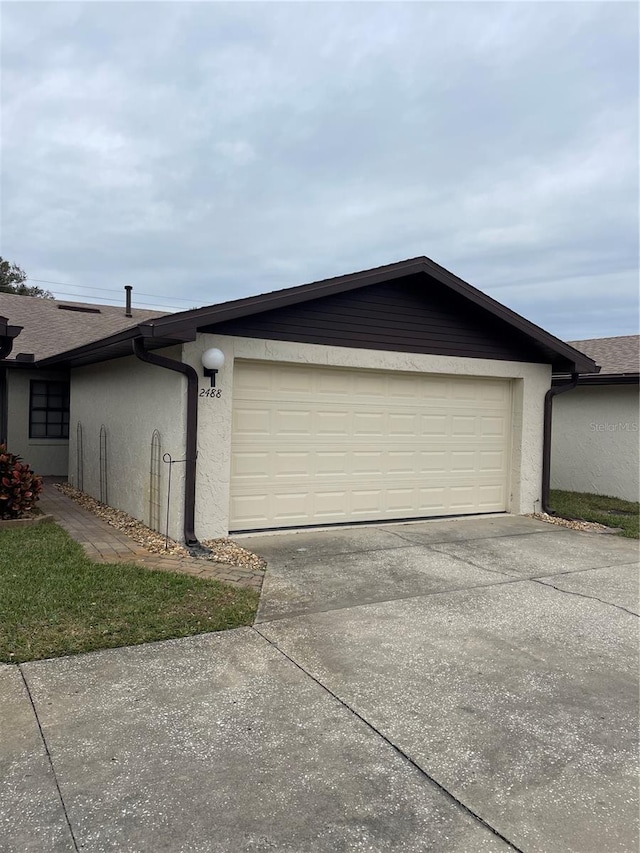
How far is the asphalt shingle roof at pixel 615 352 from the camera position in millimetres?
12191

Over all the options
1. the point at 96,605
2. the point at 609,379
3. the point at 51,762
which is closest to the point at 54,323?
the point at 96,605

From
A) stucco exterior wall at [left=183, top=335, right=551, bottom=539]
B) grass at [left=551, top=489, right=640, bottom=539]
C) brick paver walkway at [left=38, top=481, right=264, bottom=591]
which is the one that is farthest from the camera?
grass at [left=551, top=489, right=640, bottom=539]

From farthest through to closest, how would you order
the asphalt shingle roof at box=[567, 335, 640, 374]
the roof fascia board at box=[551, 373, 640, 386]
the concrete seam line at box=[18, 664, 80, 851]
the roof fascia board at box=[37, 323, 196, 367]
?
the asphalt shingle roof at box=[567, 335, 640, 374], the roof fascia board at box=[551, 373, 640, 386], the roof fascia board at box=[37, 323, 196, 367], the concrete seam line at box=[18, 664, 80, 851]

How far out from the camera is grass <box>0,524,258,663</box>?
4.20 meters

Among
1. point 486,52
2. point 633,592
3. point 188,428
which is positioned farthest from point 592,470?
point 188,428

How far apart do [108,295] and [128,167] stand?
28.3 metres

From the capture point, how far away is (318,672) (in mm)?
3904

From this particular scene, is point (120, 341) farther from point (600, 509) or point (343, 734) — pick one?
point (600, 509)

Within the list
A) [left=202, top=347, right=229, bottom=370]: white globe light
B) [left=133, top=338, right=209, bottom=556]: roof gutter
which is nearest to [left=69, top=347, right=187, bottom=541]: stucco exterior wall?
[left=133, top=338, right=209, bottom=556]: roof gutter

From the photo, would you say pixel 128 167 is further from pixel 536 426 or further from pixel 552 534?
pixel 552 534

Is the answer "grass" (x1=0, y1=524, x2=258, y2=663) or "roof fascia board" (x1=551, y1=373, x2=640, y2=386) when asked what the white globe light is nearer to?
"grass" (x1=0, y1=524, x2=258, y2=663)

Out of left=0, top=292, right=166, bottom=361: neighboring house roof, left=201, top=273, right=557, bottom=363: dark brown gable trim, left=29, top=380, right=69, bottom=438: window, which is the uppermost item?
left=0, top=292, right=166, bottom=361: neighboring house roof

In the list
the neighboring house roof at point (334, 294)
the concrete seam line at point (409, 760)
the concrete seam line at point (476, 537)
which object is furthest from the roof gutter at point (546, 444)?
the concrete seam line at point (409, 760)

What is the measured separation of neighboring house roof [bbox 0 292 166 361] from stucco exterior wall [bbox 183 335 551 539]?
19.5 ft
